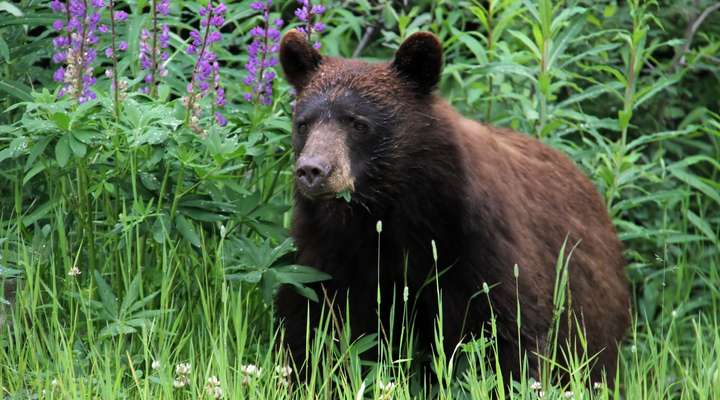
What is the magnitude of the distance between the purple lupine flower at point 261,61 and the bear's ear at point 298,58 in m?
0.22

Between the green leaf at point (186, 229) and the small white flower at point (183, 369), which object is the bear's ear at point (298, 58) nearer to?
the green leaf at point (186, 229)

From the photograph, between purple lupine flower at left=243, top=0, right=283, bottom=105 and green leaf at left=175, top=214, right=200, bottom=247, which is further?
purple lupine flower at left=243, top=0, right=283, bottom=105

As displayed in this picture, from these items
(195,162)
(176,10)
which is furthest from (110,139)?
(176,10)

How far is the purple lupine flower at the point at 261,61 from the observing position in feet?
18.8

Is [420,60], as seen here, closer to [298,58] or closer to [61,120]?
[298,58]

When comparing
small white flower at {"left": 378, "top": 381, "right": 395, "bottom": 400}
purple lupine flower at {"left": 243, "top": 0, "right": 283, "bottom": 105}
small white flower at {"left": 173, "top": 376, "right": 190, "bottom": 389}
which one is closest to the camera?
small white flower at {"left": 378, "top": 381, "right": 395, "bottom": 400}

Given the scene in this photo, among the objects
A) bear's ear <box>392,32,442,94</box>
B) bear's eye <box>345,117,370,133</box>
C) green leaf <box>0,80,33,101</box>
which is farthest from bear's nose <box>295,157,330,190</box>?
green leaf <box>0,80,33,101</box>

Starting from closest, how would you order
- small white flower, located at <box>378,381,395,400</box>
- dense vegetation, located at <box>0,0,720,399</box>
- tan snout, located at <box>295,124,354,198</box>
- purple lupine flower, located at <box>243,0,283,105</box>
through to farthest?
small white flower, located at <box>378,381,395,400</box> < dense vegetation, located at <box>0,0,720,399</box> < tan snout, located at <box>295,124,354,198</box> < purple lupine flower, located at <box>243,0,283,105</box>

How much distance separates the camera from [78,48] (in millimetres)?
5289

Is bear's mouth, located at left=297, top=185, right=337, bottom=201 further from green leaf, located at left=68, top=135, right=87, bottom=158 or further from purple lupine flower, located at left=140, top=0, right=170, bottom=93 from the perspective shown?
purple lupine flower, located at left=140, top=0, right=170, bottom=93

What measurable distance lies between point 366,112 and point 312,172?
50 centimetres

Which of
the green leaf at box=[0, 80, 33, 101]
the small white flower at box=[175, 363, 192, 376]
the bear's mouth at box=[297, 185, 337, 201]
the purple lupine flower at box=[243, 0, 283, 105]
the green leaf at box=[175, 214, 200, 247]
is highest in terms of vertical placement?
the purple lupine flower at box=[243, 0, 283, 105]

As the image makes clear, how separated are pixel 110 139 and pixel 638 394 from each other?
7.93 ft

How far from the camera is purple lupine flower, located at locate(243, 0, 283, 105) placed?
5.72 metres
